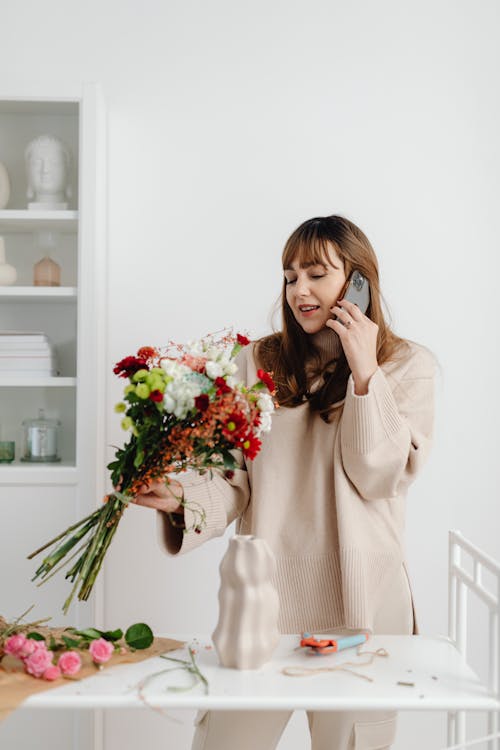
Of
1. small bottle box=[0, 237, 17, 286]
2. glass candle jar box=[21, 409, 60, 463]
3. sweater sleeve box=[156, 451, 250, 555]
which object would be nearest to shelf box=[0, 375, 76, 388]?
glass candle jar box=[21, 409, 60, 463]

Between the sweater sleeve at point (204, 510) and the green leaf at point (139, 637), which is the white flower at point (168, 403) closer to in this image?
the sweater sleeve at point (204, 510)

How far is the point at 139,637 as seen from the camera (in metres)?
1.43

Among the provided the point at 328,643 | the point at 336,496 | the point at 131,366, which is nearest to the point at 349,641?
the point at 328,643

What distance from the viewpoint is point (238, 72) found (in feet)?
7.95

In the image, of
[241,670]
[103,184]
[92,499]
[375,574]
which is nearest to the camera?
[241,670]

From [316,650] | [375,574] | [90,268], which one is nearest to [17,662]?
[316,650]

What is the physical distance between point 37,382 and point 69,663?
1.07 meters

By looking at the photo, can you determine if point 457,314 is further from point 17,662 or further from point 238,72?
point 17,662

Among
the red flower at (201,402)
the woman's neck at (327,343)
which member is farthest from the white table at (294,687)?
the woman's neck at (327,343)

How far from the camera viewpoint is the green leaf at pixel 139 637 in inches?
56.1

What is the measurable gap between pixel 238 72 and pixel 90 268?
79 cm

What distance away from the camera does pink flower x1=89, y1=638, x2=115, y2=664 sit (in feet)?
4.36

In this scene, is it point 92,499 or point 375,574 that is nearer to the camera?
point 375,574

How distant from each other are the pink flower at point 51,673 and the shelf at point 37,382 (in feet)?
3.41
